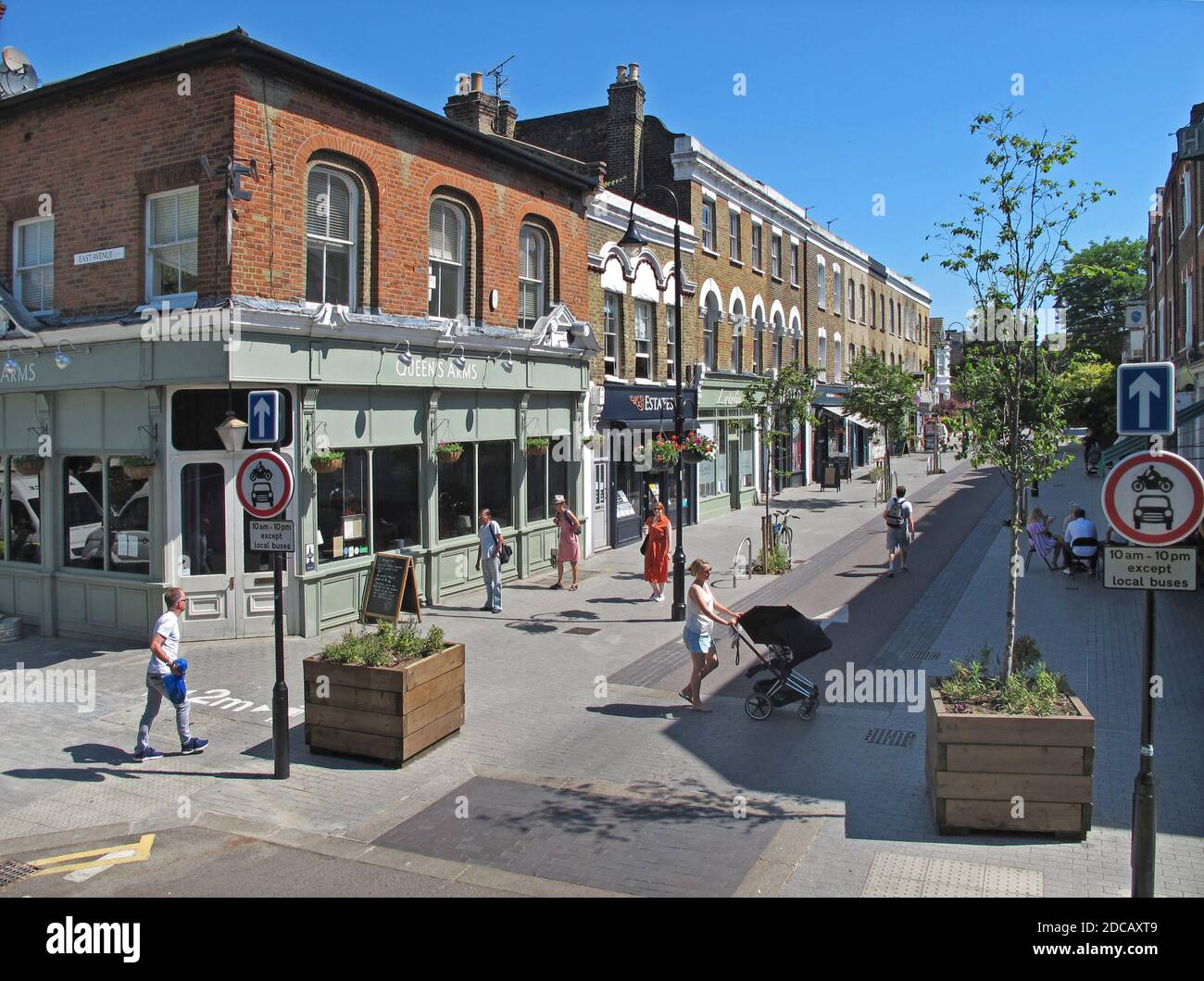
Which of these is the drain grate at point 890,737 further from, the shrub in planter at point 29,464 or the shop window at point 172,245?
the shrub in planter at point 29,464

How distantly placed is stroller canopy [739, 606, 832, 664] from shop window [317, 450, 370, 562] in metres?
6.83

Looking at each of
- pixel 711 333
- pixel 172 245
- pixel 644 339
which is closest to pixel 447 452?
pixel 172 245

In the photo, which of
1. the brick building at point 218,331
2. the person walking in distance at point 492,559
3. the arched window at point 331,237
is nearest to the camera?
the brick building at point 218,331

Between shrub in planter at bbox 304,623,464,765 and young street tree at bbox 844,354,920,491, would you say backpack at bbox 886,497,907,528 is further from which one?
young street tree at bbox 844,354,920,491

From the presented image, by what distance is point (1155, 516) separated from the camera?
18.9 ft

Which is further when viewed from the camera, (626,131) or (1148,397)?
(626,131)

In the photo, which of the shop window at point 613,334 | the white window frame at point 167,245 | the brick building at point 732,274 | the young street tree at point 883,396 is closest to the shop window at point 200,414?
the white window frame at point 167,245

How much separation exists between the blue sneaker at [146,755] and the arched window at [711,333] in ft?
66.7

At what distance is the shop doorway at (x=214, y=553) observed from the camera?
43.0 ft

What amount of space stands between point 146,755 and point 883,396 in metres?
28.7

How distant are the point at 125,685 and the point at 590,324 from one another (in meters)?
Answer: 12.6

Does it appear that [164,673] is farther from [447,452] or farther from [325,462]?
[447,452]

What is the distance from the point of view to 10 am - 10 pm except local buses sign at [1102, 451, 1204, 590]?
568cm
